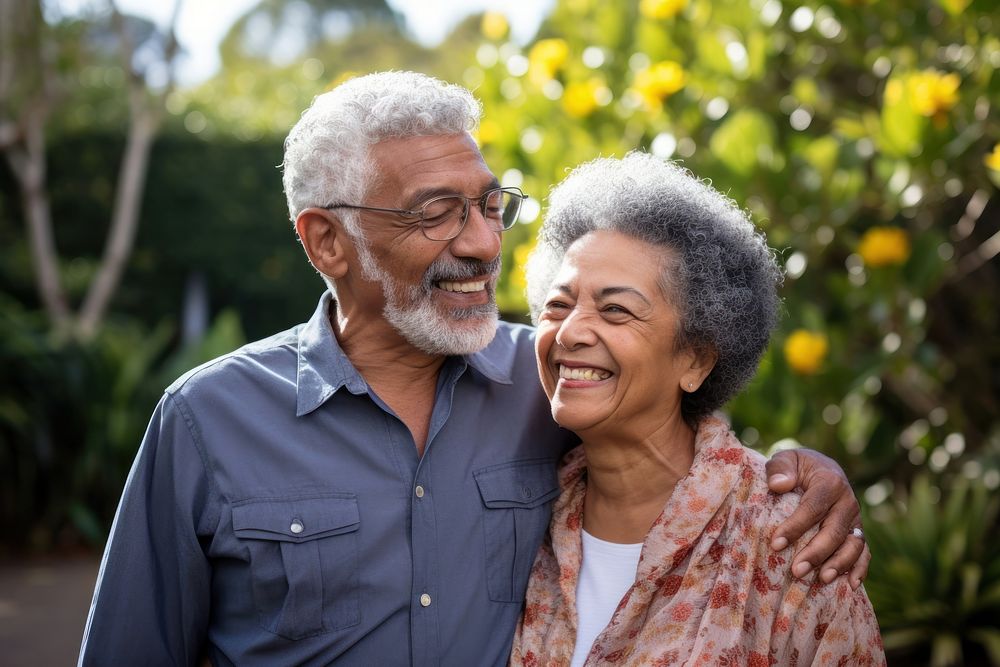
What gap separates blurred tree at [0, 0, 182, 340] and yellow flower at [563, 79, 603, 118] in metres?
5.08

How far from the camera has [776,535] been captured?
86.0 inches

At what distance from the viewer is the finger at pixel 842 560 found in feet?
7.06

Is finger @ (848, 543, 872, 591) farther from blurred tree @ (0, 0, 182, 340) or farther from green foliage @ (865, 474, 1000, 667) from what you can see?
blurred tree @ (0, 0, 182, 340)

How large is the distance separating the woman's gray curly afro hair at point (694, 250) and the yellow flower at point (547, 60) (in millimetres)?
2596

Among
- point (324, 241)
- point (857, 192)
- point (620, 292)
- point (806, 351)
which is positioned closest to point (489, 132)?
point (857, 192)

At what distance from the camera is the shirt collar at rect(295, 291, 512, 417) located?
7.91 feet

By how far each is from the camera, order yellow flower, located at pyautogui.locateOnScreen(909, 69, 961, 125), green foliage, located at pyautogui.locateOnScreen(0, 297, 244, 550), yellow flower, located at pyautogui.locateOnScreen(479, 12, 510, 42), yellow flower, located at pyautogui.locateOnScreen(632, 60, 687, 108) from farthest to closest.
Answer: green foliage, located at pyautogui.locateOnScreen(0, 297, 244, 550) → yellow flower, located at pyautogui.locateOnScreen(479, 12, 510, 42) → yellow flower, located at pyautogui.locateOnScreen(632, 60, 687, 108) → yellow flower, located at pyautogui.locateOnScreen(909, 69, 961, 125)

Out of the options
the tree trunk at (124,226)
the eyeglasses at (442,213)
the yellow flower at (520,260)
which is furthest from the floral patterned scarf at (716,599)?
the tree trunk at (124,226)

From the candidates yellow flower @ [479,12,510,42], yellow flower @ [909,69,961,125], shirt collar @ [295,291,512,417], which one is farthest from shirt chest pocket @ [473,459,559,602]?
yellow flower @ [479,12,510,42]

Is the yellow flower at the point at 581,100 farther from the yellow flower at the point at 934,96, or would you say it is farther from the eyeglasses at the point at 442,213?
the eyeglasses at the point at 442,213

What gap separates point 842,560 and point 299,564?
3.66ft

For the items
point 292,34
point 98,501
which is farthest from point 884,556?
point 292,34

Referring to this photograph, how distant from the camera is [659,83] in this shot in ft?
14.6

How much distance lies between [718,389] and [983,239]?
3.21 meters
